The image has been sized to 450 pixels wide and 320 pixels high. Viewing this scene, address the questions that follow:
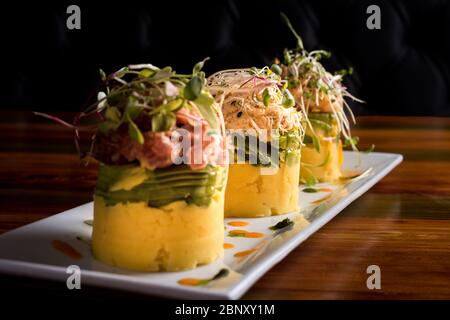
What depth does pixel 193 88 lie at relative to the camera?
1.39 m

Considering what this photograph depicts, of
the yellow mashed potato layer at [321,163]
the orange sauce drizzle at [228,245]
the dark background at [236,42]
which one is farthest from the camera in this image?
the dark background at [236,42]

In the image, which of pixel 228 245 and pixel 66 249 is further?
pixel 228 245

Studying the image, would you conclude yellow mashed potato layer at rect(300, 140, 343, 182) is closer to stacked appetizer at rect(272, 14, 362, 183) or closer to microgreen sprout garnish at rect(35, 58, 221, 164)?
stacked appetizer at rect(272, 14, 362, 183)

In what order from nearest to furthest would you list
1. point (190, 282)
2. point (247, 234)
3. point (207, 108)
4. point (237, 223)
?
point (190, 282) → point (207, 108) → point (247, 234) → point (237, 223)

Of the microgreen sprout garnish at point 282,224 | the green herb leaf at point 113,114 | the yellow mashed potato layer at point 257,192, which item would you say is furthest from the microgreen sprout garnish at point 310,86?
the green herb leaf at point 113,114

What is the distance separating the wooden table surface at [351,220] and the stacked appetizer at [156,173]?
6.7 inches

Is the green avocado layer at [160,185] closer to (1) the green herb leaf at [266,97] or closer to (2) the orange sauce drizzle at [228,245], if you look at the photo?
(2) the orange sauce drizzle at [228,245]

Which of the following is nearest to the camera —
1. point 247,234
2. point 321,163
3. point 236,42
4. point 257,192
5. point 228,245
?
point 228,245

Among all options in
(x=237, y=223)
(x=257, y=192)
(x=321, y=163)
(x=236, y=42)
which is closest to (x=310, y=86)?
(x=321, y=163)

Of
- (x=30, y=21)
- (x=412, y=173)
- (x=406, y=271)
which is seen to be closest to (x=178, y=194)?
(x=406, y=271)

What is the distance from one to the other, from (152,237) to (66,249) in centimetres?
20

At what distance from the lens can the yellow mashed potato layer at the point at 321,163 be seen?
2408 mm

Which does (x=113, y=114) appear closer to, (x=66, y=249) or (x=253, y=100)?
(x=66, y=249)

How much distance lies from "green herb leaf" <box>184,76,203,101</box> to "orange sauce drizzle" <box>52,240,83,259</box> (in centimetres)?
40
